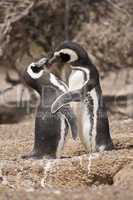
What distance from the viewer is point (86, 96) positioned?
5320 mm

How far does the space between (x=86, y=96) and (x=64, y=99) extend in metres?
0.20

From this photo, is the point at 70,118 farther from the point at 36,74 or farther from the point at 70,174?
the point at 70,174

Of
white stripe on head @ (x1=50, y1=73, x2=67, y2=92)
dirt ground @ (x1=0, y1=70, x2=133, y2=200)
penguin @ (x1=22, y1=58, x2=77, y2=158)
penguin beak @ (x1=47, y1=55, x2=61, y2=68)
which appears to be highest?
penguin beak @ (x1=47, y1=55, x2=61, y2=68)

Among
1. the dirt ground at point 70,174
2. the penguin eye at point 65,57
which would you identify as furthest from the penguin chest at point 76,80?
the dirt ground at point 70,174

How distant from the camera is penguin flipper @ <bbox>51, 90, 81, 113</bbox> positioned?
204 inches

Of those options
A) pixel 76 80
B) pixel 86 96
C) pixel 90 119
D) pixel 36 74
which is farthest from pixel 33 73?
pixel 90 119

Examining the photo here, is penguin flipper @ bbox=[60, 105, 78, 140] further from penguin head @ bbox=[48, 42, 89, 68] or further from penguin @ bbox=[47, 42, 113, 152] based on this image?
penguin head @ bbox=[48, 42, 89, 68]

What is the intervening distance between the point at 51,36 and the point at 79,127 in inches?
262

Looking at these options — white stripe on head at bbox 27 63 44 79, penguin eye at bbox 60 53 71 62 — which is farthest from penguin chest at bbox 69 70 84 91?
white stripe on head at bbox 27 63 44 79

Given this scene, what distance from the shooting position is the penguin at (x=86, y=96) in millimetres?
5270

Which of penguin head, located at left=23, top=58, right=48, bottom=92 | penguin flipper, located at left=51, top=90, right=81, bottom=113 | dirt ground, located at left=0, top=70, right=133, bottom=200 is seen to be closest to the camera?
dirt ground, located at left=0, top=70, right=133, bottom=200

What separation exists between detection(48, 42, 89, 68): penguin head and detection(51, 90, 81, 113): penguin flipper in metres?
0.23

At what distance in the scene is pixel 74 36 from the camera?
11648mm

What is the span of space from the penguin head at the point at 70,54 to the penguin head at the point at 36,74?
0.32ft
